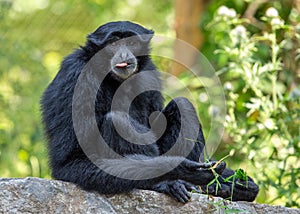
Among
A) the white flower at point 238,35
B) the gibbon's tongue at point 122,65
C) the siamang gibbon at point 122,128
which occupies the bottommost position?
the siamang gibbon at point 122,128

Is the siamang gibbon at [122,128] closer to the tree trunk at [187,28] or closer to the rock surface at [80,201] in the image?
the rock surface at [80,201]

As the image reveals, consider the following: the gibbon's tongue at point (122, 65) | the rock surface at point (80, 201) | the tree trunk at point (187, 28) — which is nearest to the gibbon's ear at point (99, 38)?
the gibbon's tongue at point (122, 65)

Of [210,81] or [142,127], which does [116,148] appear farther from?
[210,81]

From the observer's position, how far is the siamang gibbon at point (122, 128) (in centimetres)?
462

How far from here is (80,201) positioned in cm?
441

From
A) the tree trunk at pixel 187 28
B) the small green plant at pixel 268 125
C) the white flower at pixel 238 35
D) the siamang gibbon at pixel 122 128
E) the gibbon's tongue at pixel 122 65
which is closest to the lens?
the siamang gibbon at pixel 122 128

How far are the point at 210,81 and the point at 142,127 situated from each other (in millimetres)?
3314

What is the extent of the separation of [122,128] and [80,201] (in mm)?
662

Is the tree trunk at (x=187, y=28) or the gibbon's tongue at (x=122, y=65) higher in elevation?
the tree trunk at (x=187, y=28)

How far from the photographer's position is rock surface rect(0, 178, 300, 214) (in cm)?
425

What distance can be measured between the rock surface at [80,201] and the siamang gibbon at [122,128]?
74 mm

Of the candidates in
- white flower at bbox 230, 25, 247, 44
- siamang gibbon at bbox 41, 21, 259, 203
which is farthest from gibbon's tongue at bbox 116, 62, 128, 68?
white flower at bbox 230, 25, 247, 44

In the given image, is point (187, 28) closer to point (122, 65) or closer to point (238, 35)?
point (238, 35)

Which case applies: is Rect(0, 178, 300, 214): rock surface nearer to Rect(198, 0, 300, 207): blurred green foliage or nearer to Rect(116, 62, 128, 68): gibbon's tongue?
Rect(116, 62, 128, 68): gibbon's tongue
